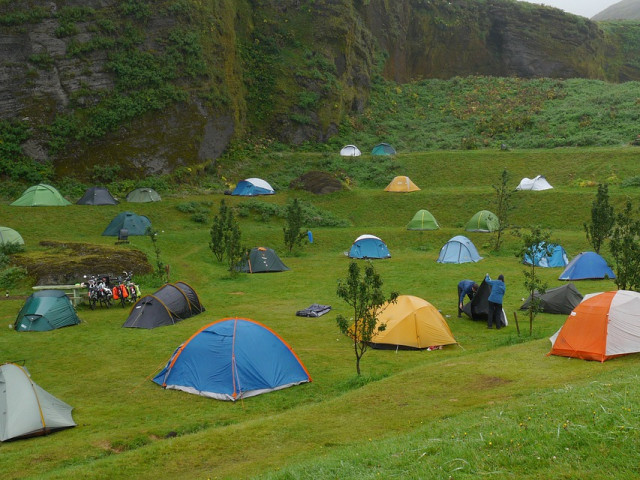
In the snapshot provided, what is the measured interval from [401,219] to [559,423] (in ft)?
105

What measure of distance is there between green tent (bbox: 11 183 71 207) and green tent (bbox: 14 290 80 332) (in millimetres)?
17324

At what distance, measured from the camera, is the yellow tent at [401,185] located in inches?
1725

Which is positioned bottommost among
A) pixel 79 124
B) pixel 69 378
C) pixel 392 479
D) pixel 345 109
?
pixel 69 378

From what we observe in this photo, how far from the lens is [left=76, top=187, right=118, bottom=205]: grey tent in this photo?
37438 mm

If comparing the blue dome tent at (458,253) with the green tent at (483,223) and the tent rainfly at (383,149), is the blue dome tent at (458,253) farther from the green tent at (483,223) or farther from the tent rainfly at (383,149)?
the tent rainfly at (383,149)

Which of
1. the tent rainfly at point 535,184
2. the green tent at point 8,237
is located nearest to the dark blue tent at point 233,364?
the green tent at point 8,237

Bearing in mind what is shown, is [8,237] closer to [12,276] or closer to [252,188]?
[12,276]

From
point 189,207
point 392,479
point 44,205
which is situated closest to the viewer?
point 392,479

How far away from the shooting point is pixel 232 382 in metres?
14.0

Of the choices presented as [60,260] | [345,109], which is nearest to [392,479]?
[60,260]

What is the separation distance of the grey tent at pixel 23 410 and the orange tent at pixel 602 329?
11.2 m

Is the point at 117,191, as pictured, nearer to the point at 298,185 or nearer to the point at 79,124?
the point at 79,124

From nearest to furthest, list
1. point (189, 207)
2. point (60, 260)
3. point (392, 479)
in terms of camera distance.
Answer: point (392, 479) < point (60, 260) < point (189, 207)

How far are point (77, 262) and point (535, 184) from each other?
97.3 feet
